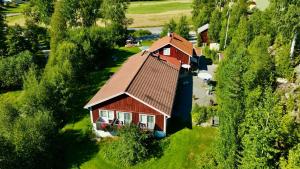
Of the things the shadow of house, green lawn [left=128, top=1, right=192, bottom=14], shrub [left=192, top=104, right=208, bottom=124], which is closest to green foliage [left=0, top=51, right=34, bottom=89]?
the shadow of house

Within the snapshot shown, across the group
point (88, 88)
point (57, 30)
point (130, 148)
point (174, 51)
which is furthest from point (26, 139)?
point (57, 30)

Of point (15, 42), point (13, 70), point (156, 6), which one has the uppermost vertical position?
point (156, 6)

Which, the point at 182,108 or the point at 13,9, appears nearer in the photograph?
the point at 182,108

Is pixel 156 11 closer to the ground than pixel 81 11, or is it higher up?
closer to the ground

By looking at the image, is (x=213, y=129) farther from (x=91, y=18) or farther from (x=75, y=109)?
(x=91, y=18)

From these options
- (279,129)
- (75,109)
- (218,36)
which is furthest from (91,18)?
(279,129)

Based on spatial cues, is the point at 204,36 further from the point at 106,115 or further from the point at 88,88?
the point at 106,115

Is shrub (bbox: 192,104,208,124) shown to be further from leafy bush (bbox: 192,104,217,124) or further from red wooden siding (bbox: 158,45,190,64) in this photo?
red wooden siding (bbox: 158,45,190,64)
